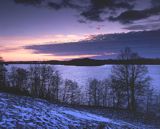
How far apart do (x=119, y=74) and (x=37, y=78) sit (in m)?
36.1

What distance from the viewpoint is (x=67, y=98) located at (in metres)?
81.3

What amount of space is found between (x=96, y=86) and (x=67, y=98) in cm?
1117

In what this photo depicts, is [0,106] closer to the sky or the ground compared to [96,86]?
closer to the sky

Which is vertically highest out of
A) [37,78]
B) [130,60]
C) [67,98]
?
[130,60]

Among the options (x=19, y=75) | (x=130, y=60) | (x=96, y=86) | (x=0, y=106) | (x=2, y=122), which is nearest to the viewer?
(x=2, y=122)

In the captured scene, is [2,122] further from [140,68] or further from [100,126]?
[140,68]

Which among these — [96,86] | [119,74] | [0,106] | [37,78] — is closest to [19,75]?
[37,78]

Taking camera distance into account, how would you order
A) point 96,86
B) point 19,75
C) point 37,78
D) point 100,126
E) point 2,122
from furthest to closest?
point 19,75 < point 96,86 < point 37,78 < point 100,126 < point 2,122

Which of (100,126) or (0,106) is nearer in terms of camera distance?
(0,106)

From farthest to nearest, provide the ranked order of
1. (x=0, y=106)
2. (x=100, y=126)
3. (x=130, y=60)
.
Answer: (x=130, y=60) → (x=100, y=126) → (x=0, y=106)

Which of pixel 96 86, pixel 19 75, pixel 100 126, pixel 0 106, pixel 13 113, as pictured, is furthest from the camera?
pixel 19 75

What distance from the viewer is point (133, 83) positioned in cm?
4169

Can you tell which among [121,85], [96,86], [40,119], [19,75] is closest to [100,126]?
[40,119]

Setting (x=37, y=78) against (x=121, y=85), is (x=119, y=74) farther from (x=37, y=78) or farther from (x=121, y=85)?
(x=37, y=78)
